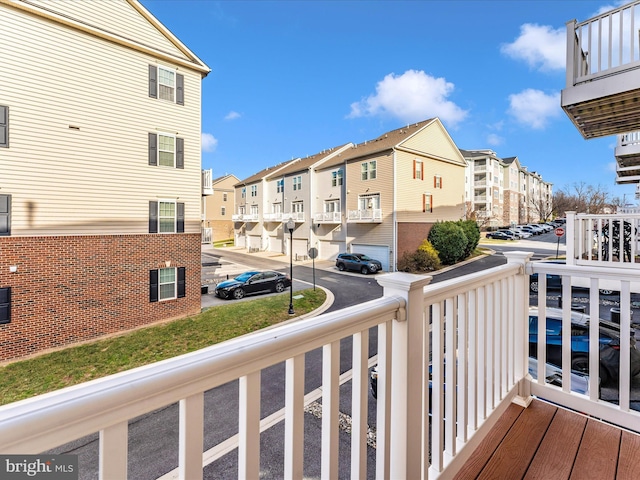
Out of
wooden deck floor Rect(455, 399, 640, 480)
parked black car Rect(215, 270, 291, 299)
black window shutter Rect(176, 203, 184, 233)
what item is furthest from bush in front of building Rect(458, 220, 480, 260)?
wooden deck floor Rect(455, 399, 640, 480)

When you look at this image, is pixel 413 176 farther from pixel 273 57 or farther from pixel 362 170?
pixel 273 57

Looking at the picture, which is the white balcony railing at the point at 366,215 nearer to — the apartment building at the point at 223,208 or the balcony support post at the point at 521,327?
the balcony support post at the point at 521,327

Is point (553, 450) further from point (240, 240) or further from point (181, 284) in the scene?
point (240, 240)

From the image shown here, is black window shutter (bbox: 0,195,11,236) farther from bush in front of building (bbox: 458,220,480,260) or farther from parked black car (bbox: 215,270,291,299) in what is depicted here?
bush in front of building (bbox: 458,220,480,260)

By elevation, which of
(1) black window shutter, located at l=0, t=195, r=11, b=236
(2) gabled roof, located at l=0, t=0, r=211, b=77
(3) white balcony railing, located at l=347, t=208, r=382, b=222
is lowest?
(1) black window shutter, located at l=0, t=195, r=11, b=236

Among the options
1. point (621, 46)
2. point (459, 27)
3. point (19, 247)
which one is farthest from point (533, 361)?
point (459, 27)

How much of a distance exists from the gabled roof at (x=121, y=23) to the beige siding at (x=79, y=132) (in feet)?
0.62

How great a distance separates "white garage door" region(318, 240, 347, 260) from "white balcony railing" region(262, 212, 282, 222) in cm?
488

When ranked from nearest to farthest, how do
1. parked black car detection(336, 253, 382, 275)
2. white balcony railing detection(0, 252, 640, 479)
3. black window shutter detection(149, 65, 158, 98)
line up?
white balcony railing detection(0, 252, 640, 479), black window shutter detection(149, 65, 158, 98), parked black car detection(336, 253, 382, 275)

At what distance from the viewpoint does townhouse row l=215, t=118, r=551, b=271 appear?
15461 mm

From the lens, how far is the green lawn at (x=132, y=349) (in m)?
4.61

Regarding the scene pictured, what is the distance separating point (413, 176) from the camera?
16.0 metres

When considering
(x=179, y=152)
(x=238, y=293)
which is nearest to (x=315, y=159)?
(x=238, y=293)

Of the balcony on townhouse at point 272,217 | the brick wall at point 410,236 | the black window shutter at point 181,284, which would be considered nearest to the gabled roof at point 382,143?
the brick wall at point 410,236
